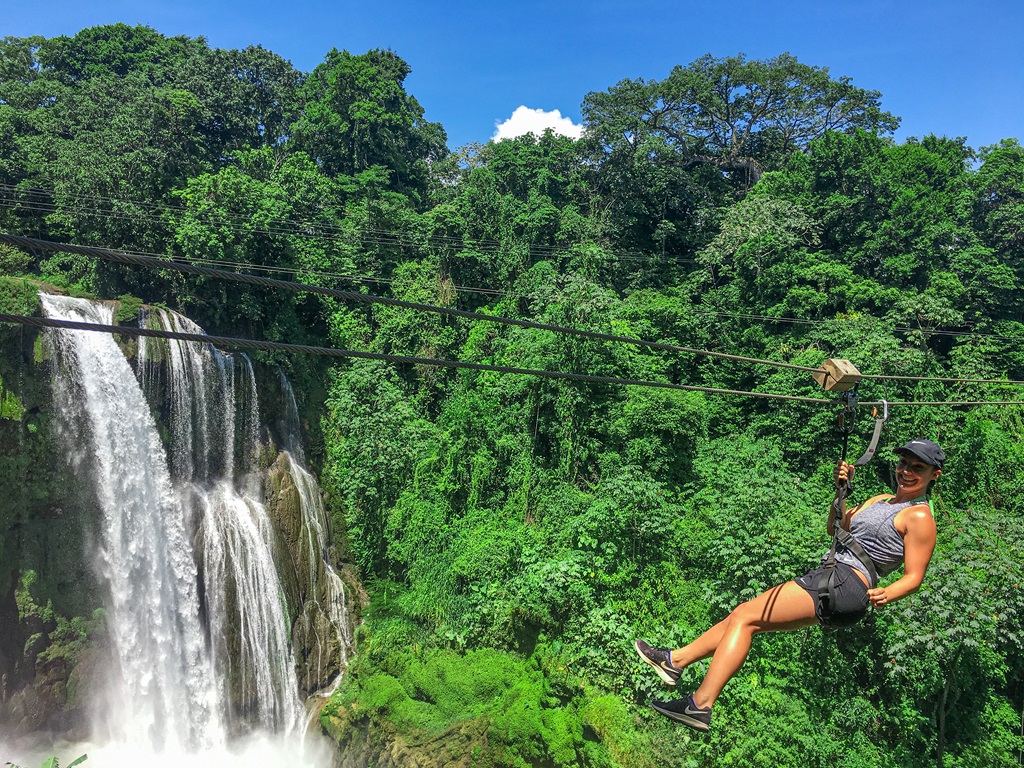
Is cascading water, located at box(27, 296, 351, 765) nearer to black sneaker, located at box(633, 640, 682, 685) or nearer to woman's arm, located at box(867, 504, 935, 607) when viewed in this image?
black sneaker, located at box(633, 640, 682, 685)

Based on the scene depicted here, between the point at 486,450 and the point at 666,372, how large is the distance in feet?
17.4

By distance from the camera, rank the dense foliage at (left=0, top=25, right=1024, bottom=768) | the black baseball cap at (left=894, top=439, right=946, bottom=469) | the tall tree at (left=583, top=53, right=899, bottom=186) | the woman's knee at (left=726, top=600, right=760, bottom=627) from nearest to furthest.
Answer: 1. the woman's knee at (left=726, top=600, right=760, bottom=627)
2. the black baseball cap at (left=894, top=439, right=946, bottom=469)
3. the dense foliage at (left=0, top=25, right=1024, bottom=768)
4. the tall tree at (left=583, top=53, right=899, bottom=186)

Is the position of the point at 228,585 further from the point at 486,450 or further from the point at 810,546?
the point at 810,546

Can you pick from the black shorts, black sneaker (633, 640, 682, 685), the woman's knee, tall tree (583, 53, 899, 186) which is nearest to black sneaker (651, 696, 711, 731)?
black sneaker (633, 640, 682, 685)

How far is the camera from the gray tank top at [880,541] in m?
3.33

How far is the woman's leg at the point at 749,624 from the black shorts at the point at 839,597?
0.14 ft

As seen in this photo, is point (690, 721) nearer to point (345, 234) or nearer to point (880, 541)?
point (880, 541)

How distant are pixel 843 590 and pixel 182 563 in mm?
12870

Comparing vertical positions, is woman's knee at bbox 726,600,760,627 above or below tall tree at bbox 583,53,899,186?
below

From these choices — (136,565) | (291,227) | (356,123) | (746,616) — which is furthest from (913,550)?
(356,123)

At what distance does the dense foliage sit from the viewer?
871 cm

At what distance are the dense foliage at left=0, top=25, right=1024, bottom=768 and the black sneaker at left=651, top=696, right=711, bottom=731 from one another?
602 centimetres

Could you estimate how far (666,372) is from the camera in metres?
16.0

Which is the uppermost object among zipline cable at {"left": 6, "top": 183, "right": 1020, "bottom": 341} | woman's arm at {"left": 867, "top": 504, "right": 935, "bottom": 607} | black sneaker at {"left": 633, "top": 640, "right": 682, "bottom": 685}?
zipline cable at {"left": 6, "top": 183, "right": 1020, "bottom": 341}
